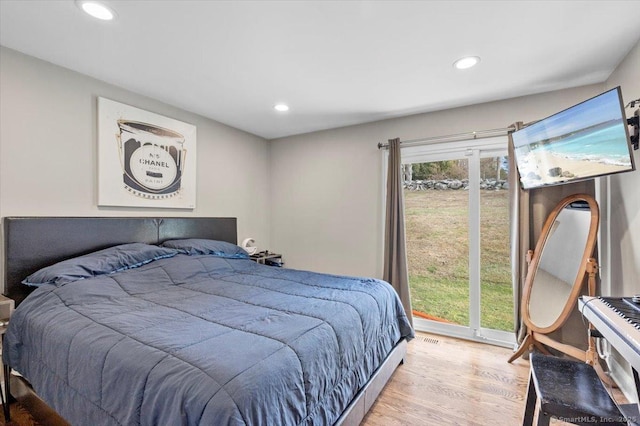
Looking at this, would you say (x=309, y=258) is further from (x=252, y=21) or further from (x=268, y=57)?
(x=252, y=21)

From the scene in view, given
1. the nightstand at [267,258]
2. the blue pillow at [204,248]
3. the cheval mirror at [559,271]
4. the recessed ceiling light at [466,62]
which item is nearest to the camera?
the recessed ceiling light at [466,62]

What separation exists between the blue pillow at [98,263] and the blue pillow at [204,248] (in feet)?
0.57

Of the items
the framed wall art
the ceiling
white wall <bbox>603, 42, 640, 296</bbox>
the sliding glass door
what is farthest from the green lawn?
the framed wall art

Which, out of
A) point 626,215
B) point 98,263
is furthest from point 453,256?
point 98,263

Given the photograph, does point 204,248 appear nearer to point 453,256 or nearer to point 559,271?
point 453,256

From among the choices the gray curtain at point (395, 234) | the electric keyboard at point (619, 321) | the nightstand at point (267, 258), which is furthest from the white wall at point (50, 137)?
the electric keyboard at point (619, 321)

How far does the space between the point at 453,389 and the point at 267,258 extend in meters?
2.57

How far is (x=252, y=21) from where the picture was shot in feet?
5.95

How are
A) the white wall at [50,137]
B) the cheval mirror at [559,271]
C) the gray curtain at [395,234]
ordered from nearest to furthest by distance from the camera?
A: the white wall at [50,137] < the cheval mirror at [559,271] < the gray curtain at [395,234]

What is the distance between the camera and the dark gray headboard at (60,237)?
2047mm

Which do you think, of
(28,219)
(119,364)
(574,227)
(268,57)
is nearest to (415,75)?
(268,57)

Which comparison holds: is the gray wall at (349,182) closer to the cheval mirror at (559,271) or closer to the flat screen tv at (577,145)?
the cheval mirror at (559,271)

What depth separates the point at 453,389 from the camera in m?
2.23

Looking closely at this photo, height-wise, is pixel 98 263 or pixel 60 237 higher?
pixel 60 237
